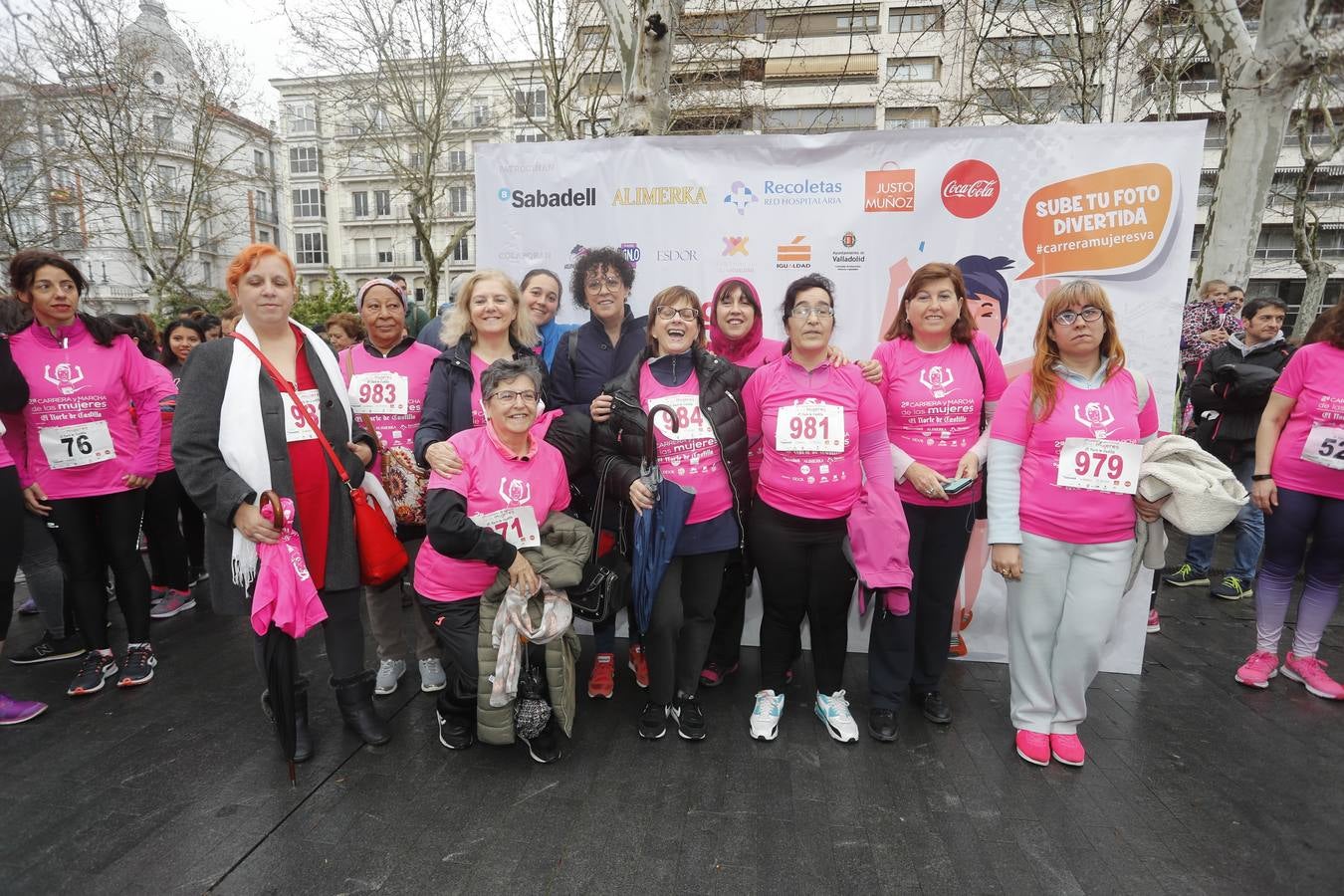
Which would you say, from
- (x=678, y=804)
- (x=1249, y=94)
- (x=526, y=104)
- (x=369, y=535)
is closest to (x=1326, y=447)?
(x=678, y=804)

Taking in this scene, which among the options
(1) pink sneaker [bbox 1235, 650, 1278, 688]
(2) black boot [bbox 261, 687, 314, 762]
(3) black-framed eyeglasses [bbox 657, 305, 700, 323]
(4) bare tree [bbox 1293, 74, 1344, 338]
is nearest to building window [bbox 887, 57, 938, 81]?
(4) bare tree [bbox 1293, 74, 1344, 338]

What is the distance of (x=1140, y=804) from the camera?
250 cm

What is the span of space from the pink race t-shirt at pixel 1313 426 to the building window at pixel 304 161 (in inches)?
2197

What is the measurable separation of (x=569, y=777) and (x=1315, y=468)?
3.75m

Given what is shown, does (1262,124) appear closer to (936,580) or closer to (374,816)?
(936,580)

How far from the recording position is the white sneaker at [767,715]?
2889 millimetres

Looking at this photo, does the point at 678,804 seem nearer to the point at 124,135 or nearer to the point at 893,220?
the point at 893,220

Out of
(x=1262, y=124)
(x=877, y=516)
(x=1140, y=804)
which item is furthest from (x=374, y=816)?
(x=1262, y=124)

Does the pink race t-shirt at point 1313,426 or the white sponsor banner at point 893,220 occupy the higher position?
the white sponsor banner at point 893,220

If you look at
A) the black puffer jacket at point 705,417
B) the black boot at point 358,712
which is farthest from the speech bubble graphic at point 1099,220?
the black boot at point 358,712

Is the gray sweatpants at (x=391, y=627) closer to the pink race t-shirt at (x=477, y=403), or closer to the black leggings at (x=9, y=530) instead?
the pink race t-shirt at (x=477, y=403)

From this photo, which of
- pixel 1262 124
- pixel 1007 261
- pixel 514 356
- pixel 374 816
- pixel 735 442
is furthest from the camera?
pixel 1262 124

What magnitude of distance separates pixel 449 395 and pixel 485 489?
59 centimetres

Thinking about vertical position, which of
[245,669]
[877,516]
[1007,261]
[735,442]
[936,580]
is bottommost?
[245,669]
